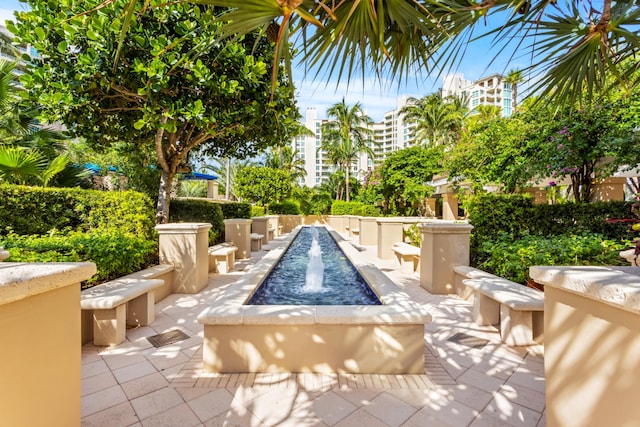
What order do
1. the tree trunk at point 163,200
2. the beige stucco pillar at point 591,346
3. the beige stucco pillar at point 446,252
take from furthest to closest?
1. the tree trunk at point 163,200
2. the beige stucco pillar at point 446,252
3. the beige stucco pillar at point 591,346

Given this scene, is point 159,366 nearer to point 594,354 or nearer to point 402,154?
point 594,354

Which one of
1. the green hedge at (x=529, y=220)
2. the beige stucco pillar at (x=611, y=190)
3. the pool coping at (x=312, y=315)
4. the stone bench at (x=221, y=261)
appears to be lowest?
the stone bench at (x=221, y=261)

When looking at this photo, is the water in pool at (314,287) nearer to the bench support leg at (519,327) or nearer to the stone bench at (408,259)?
the stone bench at (408,259)

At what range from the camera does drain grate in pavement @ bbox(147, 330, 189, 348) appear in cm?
352

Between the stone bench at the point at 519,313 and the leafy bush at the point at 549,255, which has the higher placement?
the leafy bush at the point at 549,255

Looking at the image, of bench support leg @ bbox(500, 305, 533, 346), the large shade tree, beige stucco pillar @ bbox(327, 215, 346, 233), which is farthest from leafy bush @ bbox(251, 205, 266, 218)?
bench support leg @ bbox(500, 305, 533, 346)

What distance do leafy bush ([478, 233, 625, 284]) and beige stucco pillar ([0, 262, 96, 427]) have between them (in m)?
5.50

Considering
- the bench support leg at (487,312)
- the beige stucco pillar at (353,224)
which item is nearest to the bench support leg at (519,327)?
the bench support leg at (487,312)

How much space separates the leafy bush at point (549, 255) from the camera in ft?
14.8

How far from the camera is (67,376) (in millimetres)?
1605

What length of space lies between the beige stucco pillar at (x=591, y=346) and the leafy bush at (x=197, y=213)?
28.3 feet

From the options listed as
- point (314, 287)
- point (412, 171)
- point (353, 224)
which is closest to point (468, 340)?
point (314, 287)

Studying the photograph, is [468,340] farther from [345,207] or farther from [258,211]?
[345,207]

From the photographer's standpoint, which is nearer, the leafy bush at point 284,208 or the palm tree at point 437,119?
the leafy bush at point 284,208
